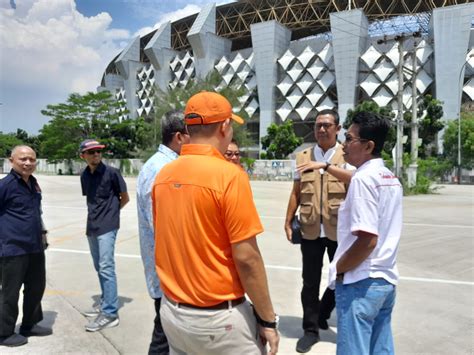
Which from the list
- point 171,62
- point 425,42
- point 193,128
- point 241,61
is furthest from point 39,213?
point 171,62

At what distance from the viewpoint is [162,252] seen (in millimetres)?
1765

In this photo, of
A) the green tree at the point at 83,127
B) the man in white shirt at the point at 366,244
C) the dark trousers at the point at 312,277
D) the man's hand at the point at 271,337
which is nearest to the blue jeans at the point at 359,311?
the man in white shirt at the point at 366,244

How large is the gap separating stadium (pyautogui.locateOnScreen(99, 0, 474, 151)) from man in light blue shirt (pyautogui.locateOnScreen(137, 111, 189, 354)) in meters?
36.8

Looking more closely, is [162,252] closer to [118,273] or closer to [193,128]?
[193,128]

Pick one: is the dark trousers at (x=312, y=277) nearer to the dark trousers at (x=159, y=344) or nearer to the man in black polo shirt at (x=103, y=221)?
the dark trousers at (x=159, y=344)

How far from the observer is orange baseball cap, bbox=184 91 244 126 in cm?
167

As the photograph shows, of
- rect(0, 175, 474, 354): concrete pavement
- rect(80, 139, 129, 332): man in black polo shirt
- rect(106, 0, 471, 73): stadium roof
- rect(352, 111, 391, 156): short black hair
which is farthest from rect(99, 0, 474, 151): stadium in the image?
rect(352, 111, 391, 156): short black hair

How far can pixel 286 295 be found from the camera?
4.72 metres

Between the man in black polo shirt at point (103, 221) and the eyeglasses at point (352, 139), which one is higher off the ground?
the eyeglasses at point (352, 139)

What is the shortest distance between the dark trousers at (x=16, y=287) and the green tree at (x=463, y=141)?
35754 mm

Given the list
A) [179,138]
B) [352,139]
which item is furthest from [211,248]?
[179,138]

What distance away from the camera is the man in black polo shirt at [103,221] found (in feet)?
12.7

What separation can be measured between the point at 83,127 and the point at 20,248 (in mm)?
45930

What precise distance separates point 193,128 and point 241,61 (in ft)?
166
